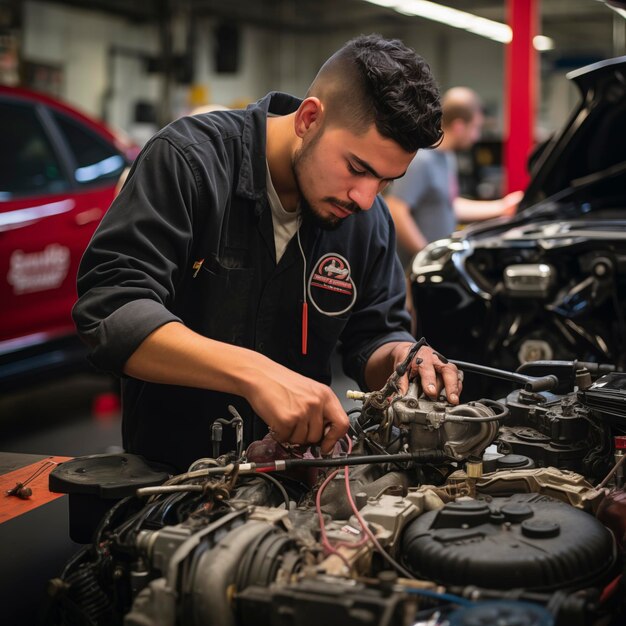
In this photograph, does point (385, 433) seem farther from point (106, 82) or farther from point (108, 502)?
point (106, 82)

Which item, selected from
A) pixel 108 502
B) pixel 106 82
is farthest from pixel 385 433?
pixel 106 82

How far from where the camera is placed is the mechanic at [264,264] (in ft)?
4.67

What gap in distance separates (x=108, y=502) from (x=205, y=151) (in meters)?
0.74

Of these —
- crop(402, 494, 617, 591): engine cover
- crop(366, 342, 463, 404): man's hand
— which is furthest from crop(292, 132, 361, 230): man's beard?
crop(402, 494, 617, 591): engine cover

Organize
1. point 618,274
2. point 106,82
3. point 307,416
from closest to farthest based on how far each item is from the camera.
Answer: point 307,416 < point 618,274 < point 106,82

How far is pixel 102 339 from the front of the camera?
4.75ft

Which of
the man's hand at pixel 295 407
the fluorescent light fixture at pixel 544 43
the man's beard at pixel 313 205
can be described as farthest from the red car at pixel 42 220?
the fluorescent light fixture at pixel 544 43

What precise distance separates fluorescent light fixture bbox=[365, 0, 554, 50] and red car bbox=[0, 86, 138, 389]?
6471 mm

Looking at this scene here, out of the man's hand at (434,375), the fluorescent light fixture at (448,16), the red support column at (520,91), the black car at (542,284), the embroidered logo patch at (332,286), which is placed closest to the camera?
the man's hand at (434,375)

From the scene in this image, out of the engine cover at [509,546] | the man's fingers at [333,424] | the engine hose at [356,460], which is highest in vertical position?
the man's fingers at [333,424]

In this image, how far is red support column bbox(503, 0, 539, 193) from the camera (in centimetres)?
682

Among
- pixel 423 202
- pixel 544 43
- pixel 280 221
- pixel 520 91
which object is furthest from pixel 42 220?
pixel 544 43

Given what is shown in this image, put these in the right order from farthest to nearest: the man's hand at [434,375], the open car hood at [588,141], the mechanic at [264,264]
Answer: the open car hood at [588,141] < the man's hand at [434,375] < the mechanic at [264,264]

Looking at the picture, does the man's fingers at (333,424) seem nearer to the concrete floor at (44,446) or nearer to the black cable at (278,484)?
the black cable at (278,484)
